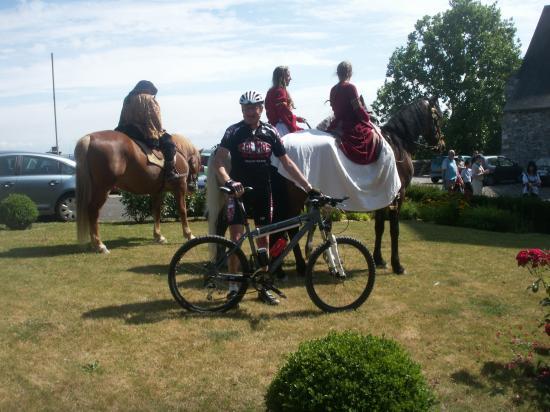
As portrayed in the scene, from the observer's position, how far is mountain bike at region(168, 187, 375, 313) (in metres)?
5.98

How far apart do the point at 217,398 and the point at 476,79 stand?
5574 cm

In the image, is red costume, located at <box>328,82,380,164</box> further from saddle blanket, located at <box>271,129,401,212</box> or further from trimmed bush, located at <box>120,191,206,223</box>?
trimmed bush, located at <box>120,191,206,223</box>

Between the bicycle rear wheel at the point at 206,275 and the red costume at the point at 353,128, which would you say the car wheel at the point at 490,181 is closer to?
the red costume at the point at 353,128

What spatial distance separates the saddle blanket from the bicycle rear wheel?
5.15ft

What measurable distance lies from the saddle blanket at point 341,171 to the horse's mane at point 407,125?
0.77 metres

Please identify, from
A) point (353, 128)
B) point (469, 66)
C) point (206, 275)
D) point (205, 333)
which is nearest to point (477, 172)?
point (353, 128)

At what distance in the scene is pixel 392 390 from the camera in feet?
11.4

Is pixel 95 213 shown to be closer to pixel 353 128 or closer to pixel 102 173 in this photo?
pixel 102 173

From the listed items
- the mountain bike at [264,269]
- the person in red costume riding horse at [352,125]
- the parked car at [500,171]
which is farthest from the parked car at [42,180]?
the parked car at [500,171]

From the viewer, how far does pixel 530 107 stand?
A: 4344cm

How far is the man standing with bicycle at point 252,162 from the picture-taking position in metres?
6.19

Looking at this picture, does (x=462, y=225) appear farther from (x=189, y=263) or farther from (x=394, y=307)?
(x=189, y=263)

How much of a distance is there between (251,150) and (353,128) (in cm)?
181

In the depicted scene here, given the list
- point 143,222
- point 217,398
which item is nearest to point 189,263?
point 217,398
